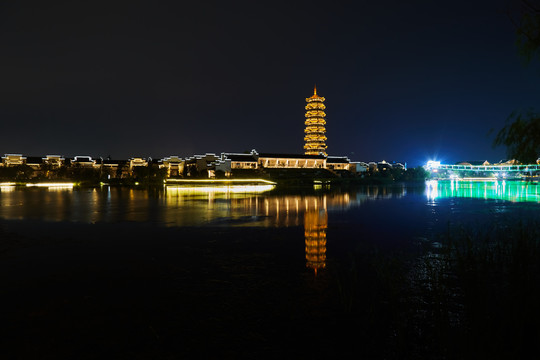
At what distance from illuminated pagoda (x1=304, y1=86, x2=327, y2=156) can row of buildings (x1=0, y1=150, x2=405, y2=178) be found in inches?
293

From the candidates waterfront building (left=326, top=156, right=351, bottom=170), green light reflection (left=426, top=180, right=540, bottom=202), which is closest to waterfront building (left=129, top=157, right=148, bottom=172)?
waterfront building (left=326, top=156, right=351, bottom=170)

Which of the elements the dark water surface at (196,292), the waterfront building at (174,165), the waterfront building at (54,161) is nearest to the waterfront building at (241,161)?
the waterfront building at (174,165)

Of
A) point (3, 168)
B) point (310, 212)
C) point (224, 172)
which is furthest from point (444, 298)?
point (3, 168)

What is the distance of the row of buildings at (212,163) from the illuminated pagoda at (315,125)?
24.4 feet

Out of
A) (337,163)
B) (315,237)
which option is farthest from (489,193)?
(337,163)

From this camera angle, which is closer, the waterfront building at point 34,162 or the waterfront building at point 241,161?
the waterfront building at point 241,161

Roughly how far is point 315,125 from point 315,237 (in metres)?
94.3

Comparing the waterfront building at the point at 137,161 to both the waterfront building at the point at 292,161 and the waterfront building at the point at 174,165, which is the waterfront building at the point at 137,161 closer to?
the waterfront building at the point at 174,165

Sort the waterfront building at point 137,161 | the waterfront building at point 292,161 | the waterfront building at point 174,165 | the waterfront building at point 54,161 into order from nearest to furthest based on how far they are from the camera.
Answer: the waterfront building at point 292,161 → the waterfront building at point 54,161 → the waterfront building at point 174,165 → the waterfront building at point 137,161

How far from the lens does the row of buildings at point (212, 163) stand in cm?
8619

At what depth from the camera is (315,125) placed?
108 metres

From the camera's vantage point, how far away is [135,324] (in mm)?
7238

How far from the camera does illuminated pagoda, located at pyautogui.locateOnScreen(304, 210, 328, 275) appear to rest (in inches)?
466

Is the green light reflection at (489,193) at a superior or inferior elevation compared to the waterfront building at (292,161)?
inferior
